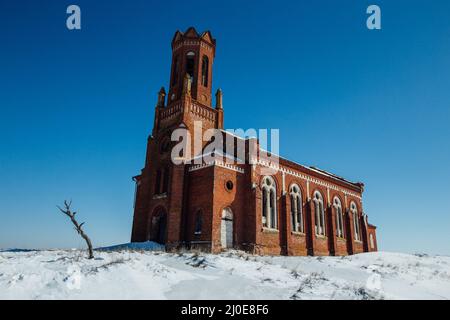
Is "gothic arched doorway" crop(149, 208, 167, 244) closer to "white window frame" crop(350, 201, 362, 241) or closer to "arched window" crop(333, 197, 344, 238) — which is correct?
"arched window" crop(333, 197, 344, 238)

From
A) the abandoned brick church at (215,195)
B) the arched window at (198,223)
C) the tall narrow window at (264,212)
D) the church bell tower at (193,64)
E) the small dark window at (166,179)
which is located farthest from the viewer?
the church bell tower at (193,64)

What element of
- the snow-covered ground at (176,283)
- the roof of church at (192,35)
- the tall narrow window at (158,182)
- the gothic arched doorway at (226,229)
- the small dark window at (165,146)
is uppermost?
the roof of church at (192,35)

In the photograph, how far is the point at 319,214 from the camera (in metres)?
29.1

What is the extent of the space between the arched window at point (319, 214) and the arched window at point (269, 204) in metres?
6.09

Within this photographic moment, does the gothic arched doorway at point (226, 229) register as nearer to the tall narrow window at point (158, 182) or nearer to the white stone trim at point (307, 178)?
the white stone trim at point (307, 178)

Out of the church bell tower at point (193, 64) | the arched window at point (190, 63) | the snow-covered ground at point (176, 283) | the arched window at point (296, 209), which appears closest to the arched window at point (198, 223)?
the snow-covered ground at point (176, 283)

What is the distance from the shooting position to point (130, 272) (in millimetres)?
9586

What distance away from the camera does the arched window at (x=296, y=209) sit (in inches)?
1019

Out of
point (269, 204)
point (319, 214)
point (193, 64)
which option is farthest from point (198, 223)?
point (193, 64)

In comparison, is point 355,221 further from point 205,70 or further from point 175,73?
point 175,73
